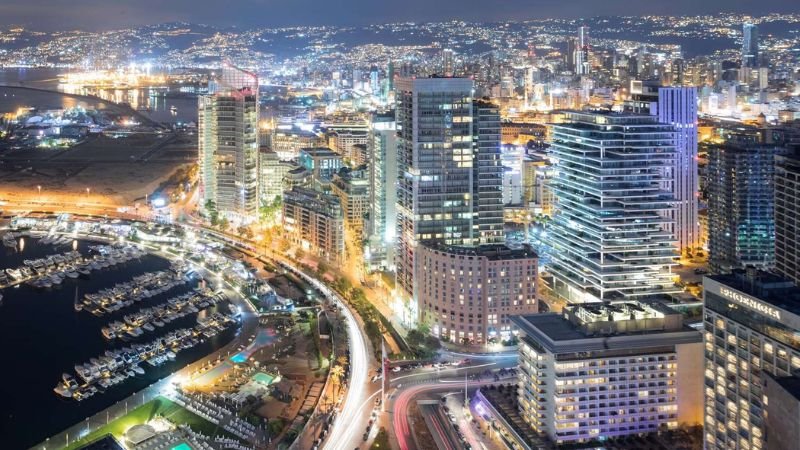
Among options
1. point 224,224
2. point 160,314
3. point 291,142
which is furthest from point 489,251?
point 291,142

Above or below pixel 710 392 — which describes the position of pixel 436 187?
above

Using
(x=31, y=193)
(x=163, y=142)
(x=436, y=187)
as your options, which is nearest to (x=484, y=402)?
(x=436, y=187)

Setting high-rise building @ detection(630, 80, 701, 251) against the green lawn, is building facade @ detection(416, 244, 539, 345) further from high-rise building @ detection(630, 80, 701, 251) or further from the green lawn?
high-rise building @ detection(630, 80, 701, 251)

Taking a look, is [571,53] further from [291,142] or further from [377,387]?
[377,387]

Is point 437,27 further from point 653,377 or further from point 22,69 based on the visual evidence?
point 653,377

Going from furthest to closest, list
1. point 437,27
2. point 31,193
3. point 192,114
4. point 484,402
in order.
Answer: point 437,27 < point 192,114 < point 31,193 < point 484,402

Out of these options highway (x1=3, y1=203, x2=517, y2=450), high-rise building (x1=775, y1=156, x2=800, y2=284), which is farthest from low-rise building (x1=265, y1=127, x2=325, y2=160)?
high-rise building (x1=775, y1=156, x2=800, y2=284)

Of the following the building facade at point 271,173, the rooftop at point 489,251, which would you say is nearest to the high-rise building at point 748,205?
the rooftop at point 489,251
